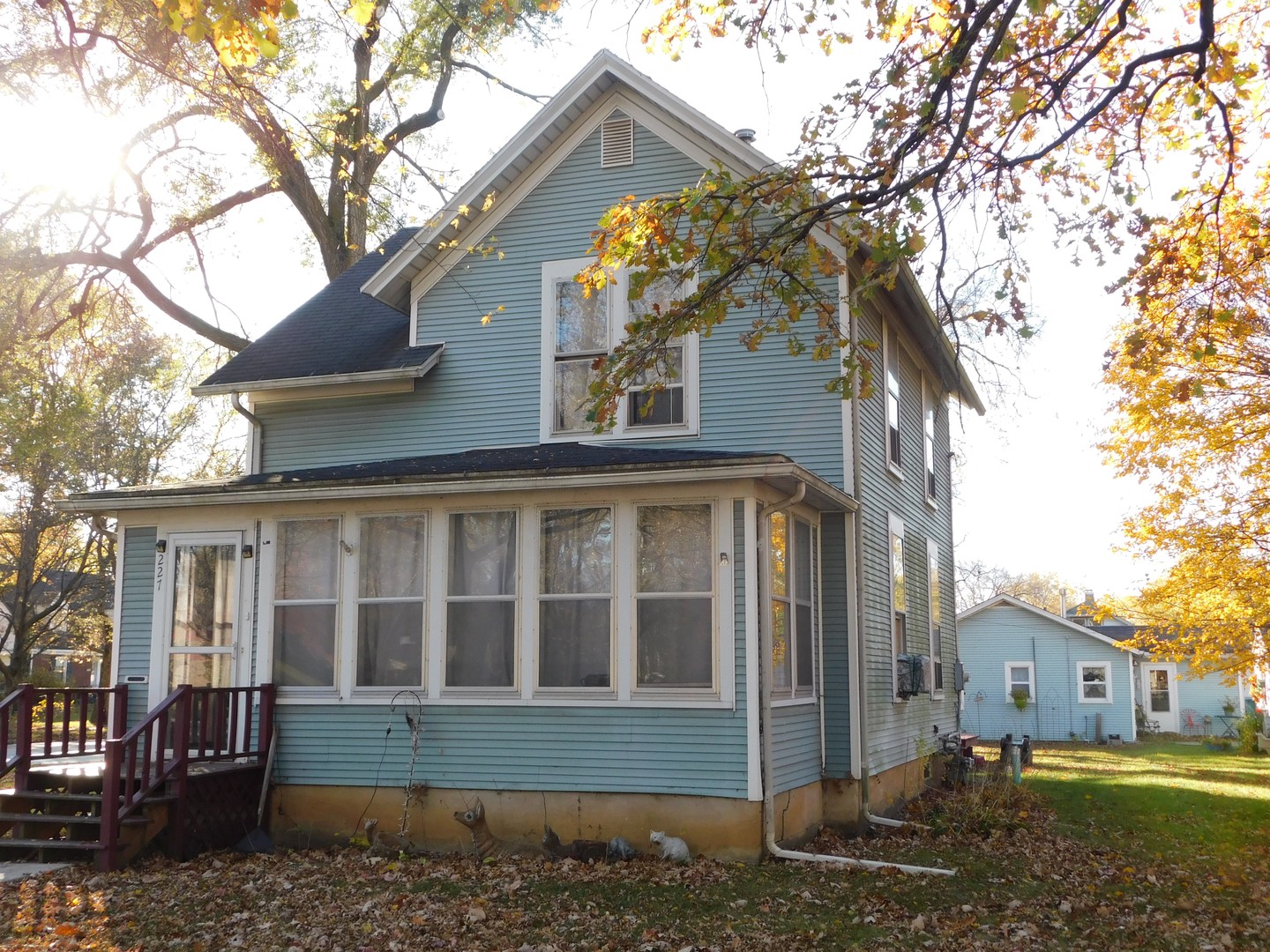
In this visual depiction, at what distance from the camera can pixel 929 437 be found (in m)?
17.3

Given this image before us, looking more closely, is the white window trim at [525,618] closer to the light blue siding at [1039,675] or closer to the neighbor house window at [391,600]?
the neighbor house window at [391,600]

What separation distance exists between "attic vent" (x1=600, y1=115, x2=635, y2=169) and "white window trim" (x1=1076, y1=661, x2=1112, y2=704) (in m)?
28.1

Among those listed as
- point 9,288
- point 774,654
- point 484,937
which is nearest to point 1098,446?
point 774,654

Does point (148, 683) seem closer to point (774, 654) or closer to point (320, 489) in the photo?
point (320, 489)

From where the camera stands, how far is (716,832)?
9.80 meters

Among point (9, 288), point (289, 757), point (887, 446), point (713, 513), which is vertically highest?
point (9, 288)

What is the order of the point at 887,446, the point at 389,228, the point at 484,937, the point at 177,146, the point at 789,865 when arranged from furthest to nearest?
1. the point at 389,228
2. the point at 887,446
3. the point at 177,146
4. the point at 789,865
5. the point at 484,937

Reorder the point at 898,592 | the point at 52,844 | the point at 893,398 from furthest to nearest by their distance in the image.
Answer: the point at 893,398, the point at 898,592, the point at 52,844

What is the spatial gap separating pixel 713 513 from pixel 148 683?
612cm

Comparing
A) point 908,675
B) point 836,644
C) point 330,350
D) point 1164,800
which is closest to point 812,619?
point 836,644

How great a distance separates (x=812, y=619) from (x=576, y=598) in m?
2.57

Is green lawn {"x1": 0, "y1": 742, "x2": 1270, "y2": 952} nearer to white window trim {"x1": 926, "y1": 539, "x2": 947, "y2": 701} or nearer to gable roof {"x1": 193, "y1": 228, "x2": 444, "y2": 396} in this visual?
white window trim {"x1": 926, "y1": 539, "x2": 947, "y2": 701}

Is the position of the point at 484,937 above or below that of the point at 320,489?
below

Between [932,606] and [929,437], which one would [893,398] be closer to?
[929,437]
